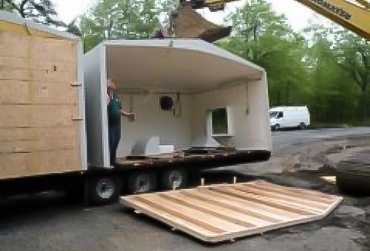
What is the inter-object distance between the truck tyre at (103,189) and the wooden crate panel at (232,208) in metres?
0.68

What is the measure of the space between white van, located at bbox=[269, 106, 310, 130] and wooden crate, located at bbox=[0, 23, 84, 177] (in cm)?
2894

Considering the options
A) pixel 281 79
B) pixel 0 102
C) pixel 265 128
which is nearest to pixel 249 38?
pixel 281 79

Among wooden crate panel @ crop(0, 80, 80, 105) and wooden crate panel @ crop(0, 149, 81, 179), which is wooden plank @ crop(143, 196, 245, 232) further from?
wooden crate panel @ crop(0, 80, 80, 105)

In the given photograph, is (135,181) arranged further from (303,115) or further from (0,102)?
(303,115)

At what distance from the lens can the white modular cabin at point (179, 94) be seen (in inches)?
345

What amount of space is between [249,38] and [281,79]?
552 cm

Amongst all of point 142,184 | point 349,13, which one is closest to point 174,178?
point 142,184

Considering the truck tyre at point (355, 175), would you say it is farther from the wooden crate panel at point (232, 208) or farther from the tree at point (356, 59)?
the tree at point (356, 59)

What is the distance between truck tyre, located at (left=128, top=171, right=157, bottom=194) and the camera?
30.0 feet

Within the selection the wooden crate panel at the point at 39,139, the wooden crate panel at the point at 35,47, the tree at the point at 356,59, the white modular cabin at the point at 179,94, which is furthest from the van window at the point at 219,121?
the tree at the point at 356,59

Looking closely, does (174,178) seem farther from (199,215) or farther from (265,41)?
(265,41)

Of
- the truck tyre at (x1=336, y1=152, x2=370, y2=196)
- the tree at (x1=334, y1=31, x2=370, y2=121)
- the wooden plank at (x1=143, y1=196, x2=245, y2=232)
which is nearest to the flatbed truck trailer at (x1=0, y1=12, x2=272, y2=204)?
the wooden plank at (x1=143, y1=196, x2=245, y2=232)

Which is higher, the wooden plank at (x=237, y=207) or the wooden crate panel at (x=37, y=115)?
the wooden crate panel at (x=37, y=115)

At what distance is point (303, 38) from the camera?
47.9 meters
